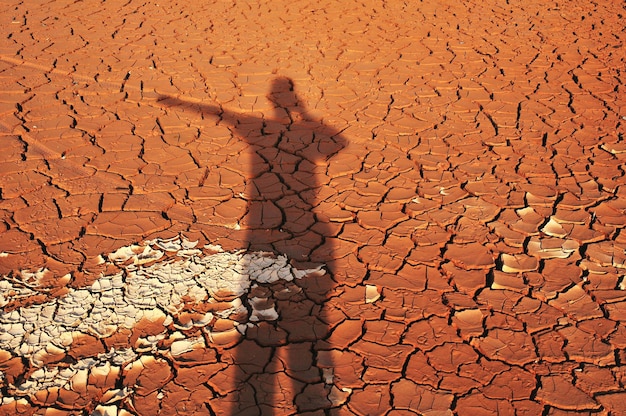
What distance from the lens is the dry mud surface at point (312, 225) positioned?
2.67m

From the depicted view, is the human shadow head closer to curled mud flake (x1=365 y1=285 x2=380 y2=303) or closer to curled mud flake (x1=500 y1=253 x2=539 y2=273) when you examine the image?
curled mud flake (x1=365 y1=285 x2=380 y2=303)

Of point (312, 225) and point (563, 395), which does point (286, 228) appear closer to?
point (312, 225)

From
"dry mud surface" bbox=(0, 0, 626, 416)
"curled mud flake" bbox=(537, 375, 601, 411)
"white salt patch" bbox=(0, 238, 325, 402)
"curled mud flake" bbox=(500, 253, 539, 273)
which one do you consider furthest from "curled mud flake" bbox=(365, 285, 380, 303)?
"curled mud flake" bbox=(537, 375, 601, 411)

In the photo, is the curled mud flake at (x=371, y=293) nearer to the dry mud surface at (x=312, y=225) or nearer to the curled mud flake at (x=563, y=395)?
the dry mud surface at (x=312, y=225)

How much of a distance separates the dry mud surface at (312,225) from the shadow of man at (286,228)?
0.01m

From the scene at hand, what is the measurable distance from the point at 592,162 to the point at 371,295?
223 cm

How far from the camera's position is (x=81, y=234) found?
3596 mm

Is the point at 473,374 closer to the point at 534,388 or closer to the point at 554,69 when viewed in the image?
the point at 534,388

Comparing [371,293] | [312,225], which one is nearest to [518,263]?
[371,293]

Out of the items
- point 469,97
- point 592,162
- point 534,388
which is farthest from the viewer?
point 469,97

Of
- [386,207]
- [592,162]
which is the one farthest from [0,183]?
[592,162]

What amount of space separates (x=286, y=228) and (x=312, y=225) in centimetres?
16

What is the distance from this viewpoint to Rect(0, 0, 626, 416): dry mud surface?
2.67 meters

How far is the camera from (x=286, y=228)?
3637 millimetres
